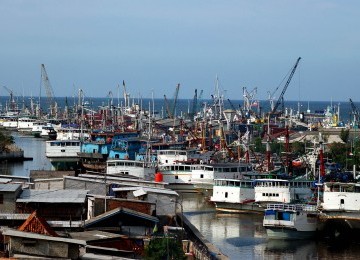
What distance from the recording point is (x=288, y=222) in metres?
30.0

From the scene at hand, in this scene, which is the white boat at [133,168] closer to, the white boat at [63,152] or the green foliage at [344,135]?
the white boat at [63,152]

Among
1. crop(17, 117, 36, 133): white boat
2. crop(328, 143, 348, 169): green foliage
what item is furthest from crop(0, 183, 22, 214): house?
crop(17, 117, 36, 133): white boat

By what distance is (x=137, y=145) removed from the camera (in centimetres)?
5425

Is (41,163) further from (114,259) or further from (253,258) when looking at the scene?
(114,259)

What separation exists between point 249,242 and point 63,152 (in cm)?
2709

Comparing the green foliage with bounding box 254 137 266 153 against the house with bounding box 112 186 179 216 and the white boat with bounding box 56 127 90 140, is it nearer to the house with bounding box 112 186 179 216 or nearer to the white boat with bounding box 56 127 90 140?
the white boat with bounding box 56 127 90 140

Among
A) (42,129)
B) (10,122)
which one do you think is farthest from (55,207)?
(10,122)

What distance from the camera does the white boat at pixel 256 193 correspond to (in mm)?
34562

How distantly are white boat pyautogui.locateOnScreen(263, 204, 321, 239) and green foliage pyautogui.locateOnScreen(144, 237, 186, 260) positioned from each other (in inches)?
372

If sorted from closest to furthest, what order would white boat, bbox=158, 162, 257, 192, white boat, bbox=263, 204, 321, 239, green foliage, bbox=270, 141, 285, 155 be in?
1. white boat, bbox=263, 204, 321, 239
2. white boat, bbox=158, 162, 257, 192
3. green foliage, bbox=270, 141, 285, 155

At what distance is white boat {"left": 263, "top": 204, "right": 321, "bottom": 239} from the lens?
98.4 ft

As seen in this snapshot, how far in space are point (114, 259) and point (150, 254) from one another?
230 centimetres

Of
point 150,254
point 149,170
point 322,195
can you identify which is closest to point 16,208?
point 150,254

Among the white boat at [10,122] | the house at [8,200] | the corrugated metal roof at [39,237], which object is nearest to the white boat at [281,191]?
the house at [8,200]
